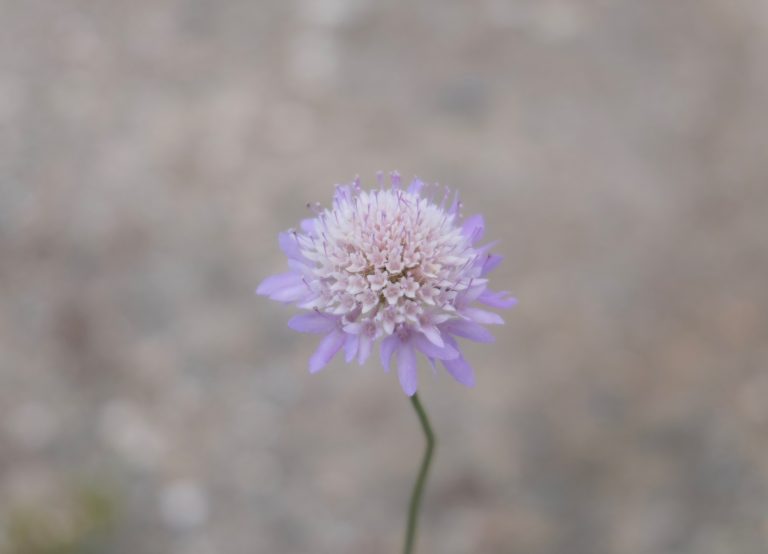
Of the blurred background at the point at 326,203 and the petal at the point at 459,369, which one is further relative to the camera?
the blurred background at the point at 326,203

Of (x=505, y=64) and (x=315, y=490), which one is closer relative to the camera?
(x=315, y=490)

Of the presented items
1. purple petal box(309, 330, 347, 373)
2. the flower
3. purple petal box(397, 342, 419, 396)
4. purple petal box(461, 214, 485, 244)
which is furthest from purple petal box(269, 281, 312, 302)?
purple petal box(461, 214, 485, 244)

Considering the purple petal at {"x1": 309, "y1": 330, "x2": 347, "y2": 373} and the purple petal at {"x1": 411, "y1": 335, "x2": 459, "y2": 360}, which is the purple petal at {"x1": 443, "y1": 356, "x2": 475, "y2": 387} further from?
the purple petal at {"x1": 309, "y1": 330, "x2": 347, "y2": 373}

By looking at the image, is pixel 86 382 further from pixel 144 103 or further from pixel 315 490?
pixel 144 103

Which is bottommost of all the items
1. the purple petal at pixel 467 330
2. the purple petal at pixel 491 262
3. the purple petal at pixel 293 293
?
the purple petal at pixel 467 330

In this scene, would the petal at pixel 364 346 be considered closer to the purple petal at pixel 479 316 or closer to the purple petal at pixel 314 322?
the purple petal at pixel 314 322

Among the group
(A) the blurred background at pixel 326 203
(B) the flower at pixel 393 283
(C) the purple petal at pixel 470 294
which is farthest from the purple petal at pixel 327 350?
(A) the blurred background at pixel 326 203

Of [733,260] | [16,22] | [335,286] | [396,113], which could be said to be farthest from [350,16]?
[335,286]

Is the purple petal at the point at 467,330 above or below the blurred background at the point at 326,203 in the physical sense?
below
